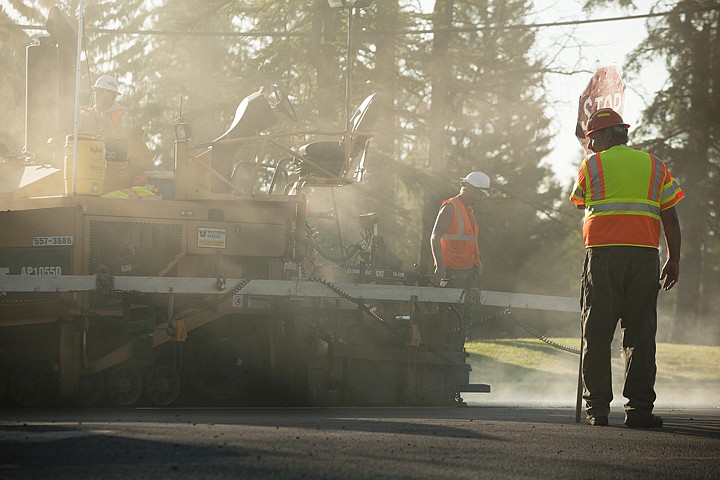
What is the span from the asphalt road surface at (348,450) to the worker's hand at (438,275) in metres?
4.24

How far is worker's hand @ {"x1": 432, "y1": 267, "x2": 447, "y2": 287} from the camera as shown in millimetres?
11672

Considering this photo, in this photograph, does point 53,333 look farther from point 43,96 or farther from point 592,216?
point 592,216

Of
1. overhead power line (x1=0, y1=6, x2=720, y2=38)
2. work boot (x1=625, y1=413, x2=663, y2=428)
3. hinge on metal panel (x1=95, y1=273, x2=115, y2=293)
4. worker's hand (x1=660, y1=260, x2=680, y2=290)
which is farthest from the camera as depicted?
overhead power line (x1=0, y1=6, x2=720, y2=38)

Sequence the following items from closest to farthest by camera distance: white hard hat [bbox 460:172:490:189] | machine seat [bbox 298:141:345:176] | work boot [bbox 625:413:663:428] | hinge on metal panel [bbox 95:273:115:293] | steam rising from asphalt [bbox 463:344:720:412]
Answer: work boot [bbox 625:413:663:428] < hinge on metal panel [bbox 95:273:115:293] < machine seat [bbox 298:141:345:176] < white hard hat [bbox 460:172:490:189] < steam rising from asphalt [bbox 463:344:720:412]

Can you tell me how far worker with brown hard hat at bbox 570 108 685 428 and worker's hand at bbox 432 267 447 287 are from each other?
151 inches

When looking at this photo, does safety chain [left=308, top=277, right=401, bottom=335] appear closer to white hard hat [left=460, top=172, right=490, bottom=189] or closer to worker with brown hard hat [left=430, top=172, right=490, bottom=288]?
worker with brown hard hat [left=430, top=172, right=490, bottom=288]

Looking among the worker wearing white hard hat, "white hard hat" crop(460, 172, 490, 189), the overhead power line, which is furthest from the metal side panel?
the overhead power line

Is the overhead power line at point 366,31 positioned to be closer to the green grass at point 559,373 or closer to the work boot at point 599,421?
the green grass at point 559,373

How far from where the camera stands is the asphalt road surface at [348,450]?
494 centimetres

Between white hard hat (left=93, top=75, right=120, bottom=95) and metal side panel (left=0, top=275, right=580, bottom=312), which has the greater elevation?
white hard hat (left=93, top=75, right=120, bottom=95)

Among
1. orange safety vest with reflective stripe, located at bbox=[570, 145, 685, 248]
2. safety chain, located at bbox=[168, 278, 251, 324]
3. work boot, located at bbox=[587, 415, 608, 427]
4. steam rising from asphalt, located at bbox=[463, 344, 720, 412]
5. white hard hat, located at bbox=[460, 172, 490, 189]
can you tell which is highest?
white hard hat, located at bbox=[460, 172, 490, 189]

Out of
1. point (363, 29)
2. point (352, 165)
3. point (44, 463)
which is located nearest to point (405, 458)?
point (44, 463)

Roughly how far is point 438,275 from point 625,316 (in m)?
4.07

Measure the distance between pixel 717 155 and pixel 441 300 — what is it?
20.6 m
